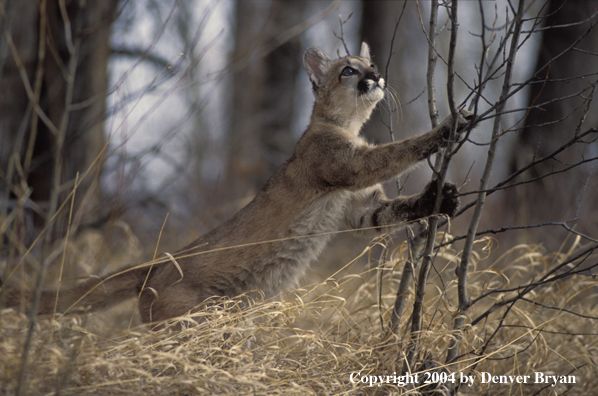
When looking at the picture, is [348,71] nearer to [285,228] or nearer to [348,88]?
[348,88]

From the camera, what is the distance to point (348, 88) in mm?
3709

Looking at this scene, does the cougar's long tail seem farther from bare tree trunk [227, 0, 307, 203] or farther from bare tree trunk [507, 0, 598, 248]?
bare tree trunk [227, 0, 307, 203]

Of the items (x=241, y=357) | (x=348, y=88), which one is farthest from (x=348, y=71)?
(x=241, y=357)

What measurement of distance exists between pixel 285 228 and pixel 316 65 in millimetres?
1650

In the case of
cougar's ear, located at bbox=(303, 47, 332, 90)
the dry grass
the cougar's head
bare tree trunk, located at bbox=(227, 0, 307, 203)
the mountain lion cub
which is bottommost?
the dry grass

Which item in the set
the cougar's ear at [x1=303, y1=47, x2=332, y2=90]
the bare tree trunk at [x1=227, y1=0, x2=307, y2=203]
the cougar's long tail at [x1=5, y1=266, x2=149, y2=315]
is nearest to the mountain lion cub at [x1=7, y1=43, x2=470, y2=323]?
the cougar's long tail at [x1=5, y1=266, x2=149, y2=315]

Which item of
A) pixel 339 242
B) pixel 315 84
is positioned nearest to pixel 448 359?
pixel 315 84

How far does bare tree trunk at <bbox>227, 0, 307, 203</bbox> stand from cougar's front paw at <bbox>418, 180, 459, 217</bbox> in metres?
6.89

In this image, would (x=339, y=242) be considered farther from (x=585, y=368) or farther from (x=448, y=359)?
(x=448, y=359)

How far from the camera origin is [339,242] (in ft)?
28.0

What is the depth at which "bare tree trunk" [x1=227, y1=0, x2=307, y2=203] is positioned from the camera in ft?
32.6

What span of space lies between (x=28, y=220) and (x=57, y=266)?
65cm

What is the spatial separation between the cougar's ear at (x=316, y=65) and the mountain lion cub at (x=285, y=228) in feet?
2.09

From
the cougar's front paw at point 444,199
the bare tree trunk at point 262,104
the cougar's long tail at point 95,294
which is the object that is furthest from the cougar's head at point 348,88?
the bare tree trunk at point 262,104
